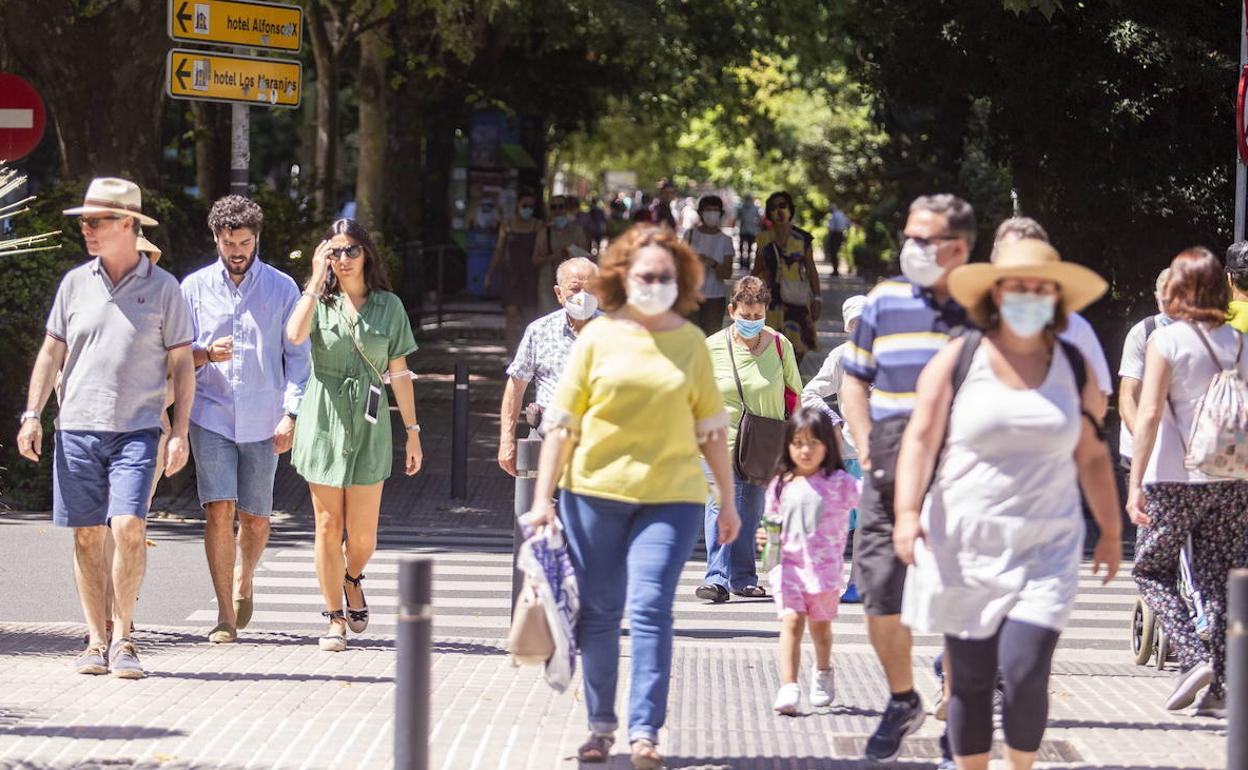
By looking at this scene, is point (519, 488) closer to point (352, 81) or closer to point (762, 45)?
point (762, 45)

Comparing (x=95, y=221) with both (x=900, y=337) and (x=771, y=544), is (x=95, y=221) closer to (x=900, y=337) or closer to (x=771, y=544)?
(x=771, y=544)

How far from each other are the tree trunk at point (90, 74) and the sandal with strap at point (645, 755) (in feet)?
29.1

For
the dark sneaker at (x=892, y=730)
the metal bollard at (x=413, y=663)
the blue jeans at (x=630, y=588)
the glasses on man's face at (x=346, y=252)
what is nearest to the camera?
the metal bollard at (x=413, y=663)

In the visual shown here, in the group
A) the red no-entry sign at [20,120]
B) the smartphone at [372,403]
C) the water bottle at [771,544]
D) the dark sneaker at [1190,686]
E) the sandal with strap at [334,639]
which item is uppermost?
the red no-entry sign at [20,120]

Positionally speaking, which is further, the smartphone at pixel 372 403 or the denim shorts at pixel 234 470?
the denim shorts at pixel 234 470

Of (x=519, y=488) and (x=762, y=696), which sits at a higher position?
(x=519, y=488)

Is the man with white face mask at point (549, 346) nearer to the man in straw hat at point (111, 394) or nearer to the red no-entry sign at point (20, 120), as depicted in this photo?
the man in straw hat at point (111, 394)

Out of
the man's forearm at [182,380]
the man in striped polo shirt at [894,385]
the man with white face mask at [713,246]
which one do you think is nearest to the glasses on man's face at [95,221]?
the man's forearm at [182,380]

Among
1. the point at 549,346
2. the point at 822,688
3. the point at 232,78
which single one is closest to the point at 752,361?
the point at 549,346

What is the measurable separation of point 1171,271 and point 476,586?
180 inches

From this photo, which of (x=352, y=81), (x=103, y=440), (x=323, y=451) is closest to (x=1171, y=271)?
(x=323, y=451)

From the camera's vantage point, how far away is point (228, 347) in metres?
8.32

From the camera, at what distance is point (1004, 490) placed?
17.8ft

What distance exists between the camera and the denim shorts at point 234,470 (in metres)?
8.52
